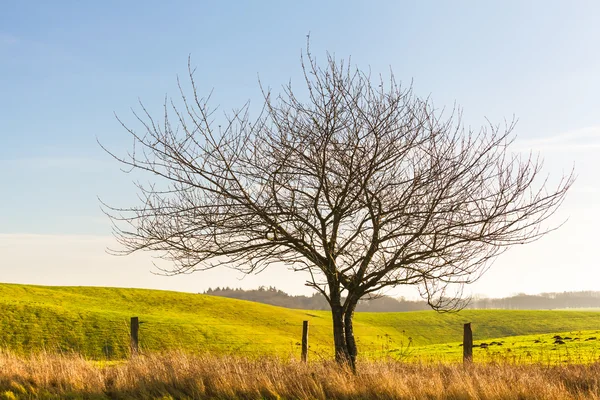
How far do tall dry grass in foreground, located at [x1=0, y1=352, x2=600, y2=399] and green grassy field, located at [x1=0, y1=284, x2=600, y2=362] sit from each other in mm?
10471

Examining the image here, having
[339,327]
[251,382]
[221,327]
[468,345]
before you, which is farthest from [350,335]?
[221,327]

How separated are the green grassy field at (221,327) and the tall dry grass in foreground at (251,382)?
10471 millimetres

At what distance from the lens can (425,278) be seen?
11.9 meters

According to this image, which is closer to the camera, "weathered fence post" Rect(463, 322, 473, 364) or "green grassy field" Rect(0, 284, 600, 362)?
"weathered fence post" Rect(463, 322, 473, 364)

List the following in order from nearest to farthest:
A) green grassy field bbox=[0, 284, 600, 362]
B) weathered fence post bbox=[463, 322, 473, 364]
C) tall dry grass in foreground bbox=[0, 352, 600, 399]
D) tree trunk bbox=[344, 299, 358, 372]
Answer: tall dry grass in foreground bbox=[0, 352, 600, 399], tree trunk bbox=[344, 299, 358, 372], weathered fence post bbox=[463, 322, 473, 364], green grassy field bbox=[0, 284, 600, 362]

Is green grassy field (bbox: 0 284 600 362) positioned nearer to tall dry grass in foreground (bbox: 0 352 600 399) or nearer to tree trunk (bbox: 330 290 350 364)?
tall dry grass in foreground (bbox: 0 352 600 399)

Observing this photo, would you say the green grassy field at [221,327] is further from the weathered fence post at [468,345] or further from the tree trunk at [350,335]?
the tree trunk at [350,335]

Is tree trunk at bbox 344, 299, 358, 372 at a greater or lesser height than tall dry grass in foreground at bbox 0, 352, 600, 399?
greater

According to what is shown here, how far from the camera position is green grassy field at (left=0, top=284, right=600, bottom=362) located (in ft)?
111

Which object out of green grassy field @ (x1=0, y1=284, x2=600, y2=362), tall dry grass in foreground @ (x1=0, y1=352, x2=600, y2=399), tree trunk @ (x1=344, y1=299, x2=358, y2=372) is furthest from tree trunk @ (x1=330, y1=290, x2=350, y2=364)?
green grassy field @ (x1=0, y1=284, x2=600, y2=362)

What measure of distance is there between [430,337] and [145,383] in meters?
56.4

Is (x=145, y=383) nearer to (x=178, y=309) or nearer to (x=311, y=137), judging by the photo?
(x=311, y=137)

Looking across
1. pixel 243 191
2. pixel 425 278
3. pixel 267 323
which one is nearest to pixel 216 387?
pixel 243 191

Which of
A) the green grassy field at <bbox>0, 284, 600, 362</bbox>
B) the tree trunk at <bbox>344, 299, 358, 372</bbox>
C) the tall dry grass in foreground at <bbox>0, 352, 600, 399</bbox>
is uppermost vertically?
the tree trunk at <bbox>344, 299, 358, 372</bbox>
